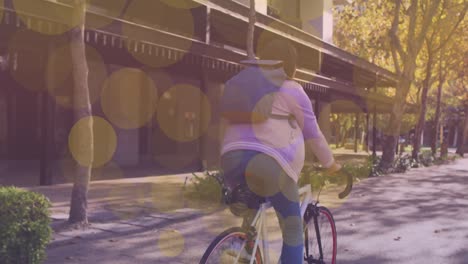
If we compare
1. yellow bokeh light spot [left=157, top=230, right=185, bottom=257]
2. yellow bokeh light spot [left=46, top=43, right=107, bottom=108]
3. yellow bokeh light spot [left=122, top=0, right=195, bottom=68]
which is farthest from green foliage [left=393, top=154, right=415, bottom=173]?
yellow bokeh light spot [left=157, top=230, right=185, bottom=257]

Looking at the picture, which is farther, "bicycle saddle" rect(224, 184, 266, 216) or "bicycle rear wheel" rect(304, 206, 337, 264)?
"bicycle rear wheel" rect(304, 206, 337, 264)

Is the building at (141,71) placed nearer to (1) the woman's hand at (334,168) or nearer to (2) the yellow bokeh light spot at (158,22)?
(2) the yellow bokeh light spot at (158,22)

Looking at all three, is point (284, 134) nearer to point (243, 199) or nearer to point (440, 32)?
point (243, 199)

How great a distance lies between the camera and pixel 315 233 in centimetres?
397

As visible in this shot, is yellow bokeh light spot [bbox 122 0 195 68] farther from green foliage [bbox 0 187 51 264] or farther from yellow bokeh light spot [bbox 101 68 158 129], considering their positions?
green foliage [bbox 0 187 51 264]

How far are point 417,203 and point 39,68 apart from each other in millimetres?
13859

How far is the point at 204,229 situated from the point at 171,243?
0.93 m

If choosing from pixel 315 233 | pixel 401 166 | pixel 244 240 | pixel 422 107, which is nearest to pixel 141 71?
pixel 401 166

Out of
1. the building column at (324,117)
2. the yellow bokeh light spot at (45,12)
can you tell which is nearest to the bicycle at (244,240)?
the yellow bokeh light spot at (45,12)

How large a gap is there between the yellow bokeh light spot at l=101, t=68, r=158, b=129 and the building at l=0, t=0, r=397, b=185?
4cm

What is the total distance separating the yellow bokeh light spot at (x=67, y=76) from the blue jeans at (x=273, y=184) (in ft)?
36.5

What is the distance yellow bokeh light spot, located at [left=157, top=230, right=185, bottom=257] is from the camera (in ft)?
18.6

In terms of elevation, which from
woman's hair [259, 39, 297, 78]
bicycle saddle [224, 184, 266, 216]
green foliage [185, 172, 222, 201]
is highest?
woman's hair [259, 39, 297, 78]

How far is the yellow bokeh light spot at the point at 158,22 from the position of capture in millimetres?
11817
